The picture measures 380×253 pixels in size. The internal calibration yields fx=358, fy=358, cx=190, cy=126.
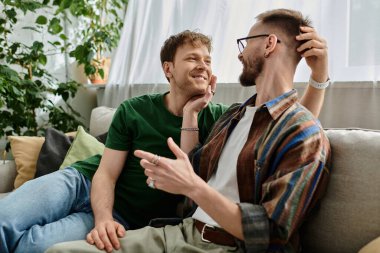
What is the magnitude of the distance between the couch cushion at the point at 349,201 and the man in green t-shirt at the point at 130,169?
0.77 feet

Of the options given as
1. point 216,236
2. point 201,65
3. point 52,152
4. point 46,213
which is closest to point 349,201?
point 216,236

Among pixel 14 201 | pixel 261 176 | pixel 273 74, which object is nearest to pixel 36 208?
pixel 14 201

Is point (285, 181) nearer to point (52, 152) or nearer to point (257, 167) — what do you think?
point (257, 167)

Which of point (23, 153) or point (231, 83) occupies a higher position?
point (231, 83)

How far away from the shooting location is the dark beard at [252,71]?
1.18m

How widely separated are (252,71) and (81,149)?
1.06 meters

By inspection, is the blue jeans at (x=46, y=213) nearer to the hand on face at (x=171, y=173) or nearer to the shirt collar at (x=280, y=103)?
the hand on face at (x=171, y=173)

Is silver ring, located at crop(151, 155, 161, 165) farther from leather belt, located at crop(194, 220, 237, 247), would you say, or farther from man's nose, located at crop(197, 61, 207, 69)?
man's nose, located at crop(197, 61, 207, 69)

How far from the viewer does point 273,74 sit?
3.77 feet

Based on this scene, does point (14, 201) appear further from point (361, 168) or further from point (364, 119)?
point (364, 119)

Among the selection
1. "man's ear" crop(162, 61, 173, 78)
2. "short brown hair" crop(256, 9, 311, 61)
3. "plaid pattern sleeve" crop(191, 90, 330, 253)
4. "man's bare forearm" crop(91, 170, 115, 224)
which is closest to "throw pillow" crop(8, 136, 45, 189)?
"man's bare forearm" crop(91, 170, 115, 224)

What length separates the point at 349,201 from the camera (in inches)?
40.8

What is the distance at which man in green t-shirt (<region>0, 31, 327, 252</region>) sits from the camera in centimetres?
128

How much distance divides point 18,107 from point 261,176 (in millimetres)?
2142
